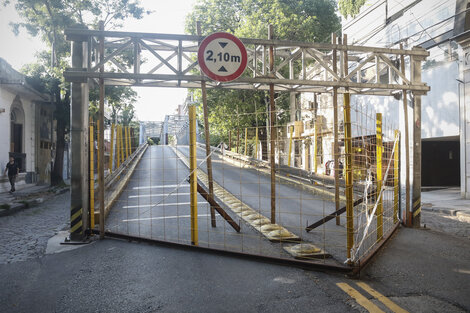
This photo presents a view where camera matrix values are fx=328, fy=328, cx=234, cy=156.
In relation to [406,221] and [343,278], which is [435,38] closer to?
[406,221]

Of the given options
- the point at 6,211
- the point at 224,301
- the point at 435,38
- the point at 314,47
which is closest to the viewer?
the point at 224,301

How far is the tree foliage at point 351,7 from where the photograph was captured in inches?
949

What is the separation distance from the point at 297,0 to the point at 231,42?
23339 millimetres

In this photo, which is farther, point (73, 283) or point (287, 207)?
point (287, 207)

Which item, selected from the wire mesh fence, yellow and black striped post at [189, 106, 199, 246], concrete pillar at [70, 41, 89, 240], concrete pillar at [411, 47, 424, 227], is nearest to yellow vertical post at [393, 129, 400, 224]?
the wire mesh fence

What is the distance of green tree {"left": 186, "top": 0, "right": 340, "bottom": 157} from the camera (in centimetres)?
2356

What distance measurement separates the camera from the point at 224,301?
3.66 meters

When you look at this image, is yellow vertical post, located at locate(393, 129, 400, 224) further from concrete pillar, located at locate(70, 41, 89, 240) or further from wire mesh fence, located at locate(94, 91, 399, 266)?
concrete pillar, located at locate(70, 41, 89, 240)

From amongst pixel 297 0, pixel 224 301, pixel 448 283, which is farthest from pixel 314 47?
pixel 297 0

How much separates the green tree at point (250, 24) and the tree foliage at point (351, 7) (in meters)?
1.92

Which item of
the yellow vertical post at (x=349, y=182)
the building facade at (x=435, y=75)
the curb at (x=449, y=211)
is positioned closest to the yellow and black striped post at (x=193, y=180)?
the yellow vertical post at (x=349, y=182)

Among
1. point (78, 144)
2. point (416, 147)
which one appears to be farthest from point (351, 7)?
point (78, 144)

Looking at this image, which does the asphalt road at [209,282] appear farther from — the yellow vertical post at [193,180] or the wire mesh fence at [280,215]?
the wire mesh fence at [280,215]

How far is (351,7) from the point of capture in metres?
24.5
